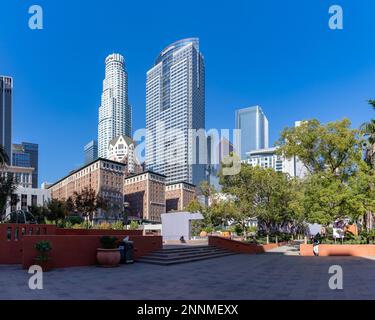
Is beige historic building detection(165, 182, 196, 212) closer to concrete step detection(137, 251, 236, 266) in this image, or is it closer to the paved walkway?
concrete step detection(137, 251, 236, 266)

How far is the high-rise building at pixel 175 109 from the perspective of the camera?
109812 mm

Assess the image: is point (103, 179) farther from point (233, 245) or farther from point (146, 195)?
point (233, 245)

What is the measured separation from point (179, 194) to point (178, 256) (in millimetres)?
143179

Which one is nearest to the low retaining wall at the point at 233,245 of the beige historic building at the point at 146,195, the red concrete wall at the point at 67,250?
the red concrete wall at the point at 67,250

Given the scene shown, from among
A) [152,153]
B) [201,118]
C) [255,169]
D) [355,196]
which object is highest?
[201,118]

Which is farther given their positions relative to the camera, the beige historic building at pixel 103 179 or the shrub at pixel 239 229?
the beige historic building at pixel 103 179

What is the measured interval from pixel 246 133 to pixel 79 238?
180048 mm

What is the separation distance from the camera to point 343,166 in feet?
107

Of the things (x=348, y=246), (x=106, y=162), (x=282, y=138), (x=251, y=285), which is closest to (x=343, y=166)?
(x=282, y=138)

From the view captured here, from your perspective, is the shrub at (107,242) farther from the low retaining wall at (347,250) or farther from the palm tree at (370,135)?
the palm tree at (370,135)

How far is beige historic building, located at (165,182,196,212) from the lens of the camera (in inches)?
6417

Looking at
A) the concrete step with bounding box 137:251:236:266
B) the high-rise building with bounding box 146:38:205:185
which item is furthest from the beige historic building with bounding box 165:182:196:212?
the concrete step with bounding box 137:251:236:266

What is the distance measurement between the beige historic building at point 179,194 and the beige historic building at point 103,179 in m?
27.1
